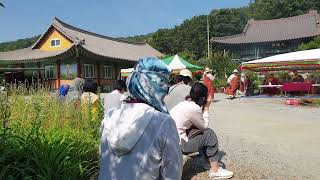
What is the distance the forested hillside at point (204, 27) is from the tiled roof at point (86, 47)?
22845 mm

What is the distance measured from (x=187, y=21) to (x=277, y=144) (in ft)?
224

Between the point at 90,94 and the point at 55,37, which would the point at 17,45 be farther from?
the point at 90,94

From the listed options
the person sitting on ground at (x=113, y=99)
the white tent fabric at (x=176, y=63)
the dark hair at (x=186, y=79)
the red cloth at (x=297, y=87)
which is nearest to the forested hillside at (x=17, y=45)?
the white tent fabric at (x=176, y=63)

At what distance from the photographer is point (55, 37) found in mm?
34594

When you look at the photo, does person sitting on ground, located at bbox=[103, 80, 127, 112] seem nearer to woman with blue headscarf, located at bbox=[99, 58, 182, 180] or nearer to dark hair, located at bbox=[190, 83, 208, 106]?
dark hair, located at bbox=[190, 83, 208, 106]

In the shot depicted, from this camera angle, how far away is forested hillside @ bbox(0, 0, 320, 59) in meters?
63.4

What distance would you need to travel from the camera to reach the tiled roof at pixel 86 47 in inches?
1291

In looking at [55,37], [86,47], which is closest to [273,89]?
[86,47]

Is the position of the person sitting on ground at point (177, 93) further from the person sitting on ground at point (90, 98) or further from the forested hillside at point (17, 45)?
the forested hillside at point (17, 45)

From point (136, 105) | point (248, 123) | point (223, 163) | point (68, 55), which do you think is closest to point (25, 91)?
point (223, 163)

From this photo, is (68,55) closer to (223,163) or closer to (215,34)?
(223,163)

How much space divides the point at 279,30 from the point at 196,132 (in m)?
41.3

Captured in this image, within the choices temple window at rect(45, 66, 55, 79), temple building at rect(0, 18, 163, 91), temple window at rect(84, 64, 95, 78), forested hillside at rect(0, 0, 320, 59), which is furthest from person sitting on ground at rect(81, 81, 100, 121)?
forested hillside at rect(0, 0, 320, 59)

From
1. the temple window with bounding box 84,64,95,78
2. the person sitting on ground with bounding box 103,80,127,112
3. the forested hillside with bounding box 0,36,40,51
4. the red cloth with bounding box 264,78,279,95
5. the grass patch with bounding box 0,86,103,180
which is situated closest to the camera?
the grass patch with bounding box 0,86,103,180
